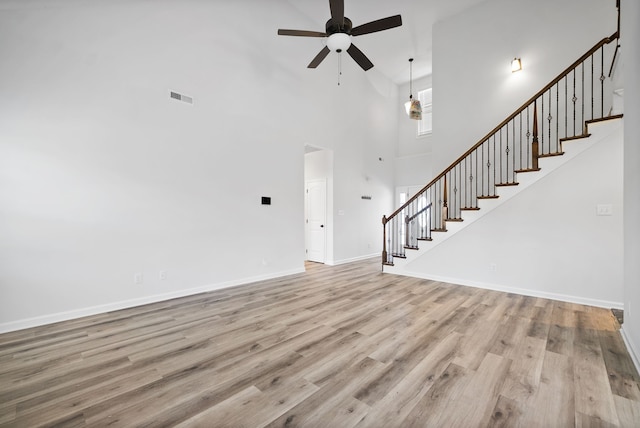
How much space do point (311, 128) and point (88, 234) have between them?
4267mm

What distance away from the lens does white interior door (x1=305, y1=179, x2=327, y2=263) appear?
6.70 meters

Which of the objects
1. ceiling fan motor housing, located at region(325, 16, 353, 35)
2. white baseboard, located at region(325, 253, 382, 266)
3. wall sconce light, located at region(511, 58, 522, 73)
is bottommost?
white baseboard, located at region(325, 253, 382, 266)

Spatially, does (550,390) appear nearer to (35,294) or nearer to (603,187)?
(603,187)

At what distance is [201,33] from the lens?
4.24 m

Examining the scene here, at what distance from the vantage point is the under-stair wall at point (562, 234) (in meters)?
3.52

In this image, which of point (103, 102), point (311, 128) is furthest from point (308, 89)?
point (103, 102)

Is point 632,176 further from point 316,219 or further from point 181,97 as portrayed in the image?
point 316,219

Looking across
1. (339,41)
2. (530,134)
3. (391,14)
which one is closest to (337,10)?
(339,41)

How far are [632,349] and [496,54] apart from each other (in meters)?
5.37

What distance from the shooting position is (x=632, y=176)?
90.5 inches

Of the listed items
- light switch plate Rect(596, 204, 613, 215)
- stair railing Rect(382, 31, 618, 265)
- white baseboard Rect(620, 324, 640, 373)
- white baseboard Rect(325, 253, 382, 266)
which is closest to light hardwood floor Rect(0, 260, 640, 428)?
white baseboard Rect(620, 324, 640, 373)

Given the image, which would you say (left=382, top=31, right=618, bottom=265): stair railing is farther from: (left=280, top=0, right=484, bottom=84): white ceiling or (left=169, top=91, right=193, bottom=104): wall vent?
(left=169, top=91, right=193, bottom=104): wall vent

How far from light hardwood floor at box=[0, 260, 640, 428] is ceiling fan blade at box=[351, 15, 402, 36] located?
348cm

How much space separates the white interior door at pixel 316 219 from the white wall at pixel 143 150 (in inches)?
43.6
